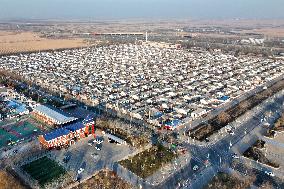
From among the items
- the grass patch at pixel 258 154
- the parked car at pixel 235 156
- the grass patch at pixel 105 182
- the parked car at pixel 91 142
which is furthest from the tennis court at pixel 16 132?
the grass patch at pixel 258 154

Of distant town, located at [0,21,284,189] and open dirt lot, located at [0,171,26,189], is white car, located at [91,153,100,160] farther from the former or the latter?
open dirt lot, located at [0,171,26,189]

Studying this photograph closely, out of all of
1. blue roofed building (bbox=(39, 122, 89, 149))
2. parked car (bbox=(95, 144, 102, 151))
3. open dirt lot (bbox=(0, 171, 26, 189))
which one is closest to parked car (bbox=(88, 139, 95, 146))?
parked car (bbox=(95, 144, 102, 151))

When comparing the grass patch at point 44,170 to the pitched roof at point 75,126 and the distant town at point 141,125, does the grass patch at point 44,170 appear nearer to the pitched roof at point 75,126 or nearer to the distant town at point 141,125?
the distant town at point 141,125

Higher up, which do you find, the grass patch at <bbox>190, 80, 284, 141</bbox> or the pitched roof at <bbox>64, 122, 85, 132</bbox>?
the pitched roof at <bbox>64, 122, 85, 132</bbox>

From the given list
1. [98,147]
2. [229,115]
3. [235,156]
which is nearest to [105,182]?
[98,147]

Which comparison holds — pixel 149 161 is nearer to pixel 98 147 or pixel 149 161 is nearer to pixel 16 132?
pixel 98 147

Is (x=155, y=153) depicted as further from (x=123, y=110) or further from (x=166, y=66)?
(x=166, y=66)

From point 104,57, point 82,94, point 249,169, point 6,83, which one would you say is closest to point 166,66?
point 104,57
